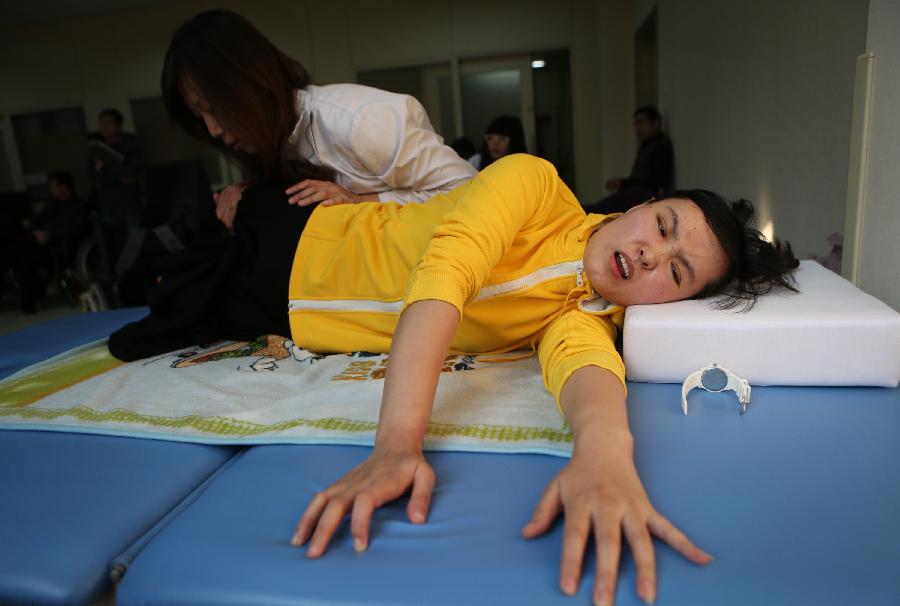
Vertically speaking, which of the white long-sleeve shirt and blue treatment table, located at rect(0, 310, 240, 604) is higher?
the white long-sleeve shirt

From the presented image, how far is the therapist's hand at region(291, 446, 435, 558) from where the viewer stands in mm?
650

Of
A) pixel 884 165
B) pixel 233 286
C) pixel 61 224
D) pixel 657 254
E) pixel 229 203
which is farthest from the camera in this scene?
pixel 61 224

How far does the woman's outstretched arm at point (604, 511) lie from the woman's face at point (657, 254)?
346 mm

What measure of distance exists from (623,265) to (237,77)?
984 millimetres

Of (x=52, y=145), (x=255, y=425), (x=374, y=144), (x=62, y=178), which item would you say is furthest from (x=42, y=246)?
(x=255, y=425)

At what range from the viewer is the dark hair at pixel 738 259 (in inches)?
42.1

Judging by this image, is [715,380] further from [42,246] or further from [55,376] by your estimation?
[42,246]

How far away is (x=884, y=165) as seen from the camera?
1.19m

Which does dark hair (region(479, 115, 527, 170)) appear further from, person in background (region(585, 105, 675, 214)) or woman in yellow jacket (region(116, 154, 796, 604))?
woman in yellow jacket (region(116, 154, 796, 604))

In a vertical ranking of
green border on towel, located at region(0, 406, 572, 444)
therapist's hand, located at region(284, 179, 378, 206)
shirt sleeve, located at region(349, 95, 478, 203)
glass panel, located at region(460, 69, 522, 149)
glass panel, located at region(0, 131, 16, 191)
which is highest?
glass panel, located at region(460, 69, 522, 149)

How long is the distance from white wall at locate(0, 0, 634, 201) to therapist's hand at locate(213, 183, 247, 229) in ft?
18.0

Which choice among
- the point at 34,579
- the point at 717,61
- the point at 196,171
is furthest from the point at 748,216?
the point at 196,171

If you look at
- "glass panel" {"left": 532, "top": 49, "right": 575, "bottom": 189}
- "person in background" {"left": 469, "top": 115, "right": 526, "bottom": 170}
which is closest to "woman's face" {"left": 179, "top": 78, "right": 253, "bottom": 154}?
"person in background" {"left": 469, "top": 115, "right": 526, "bottom": 170}

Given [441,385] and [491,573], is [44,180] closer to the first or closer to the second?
[441,385]
